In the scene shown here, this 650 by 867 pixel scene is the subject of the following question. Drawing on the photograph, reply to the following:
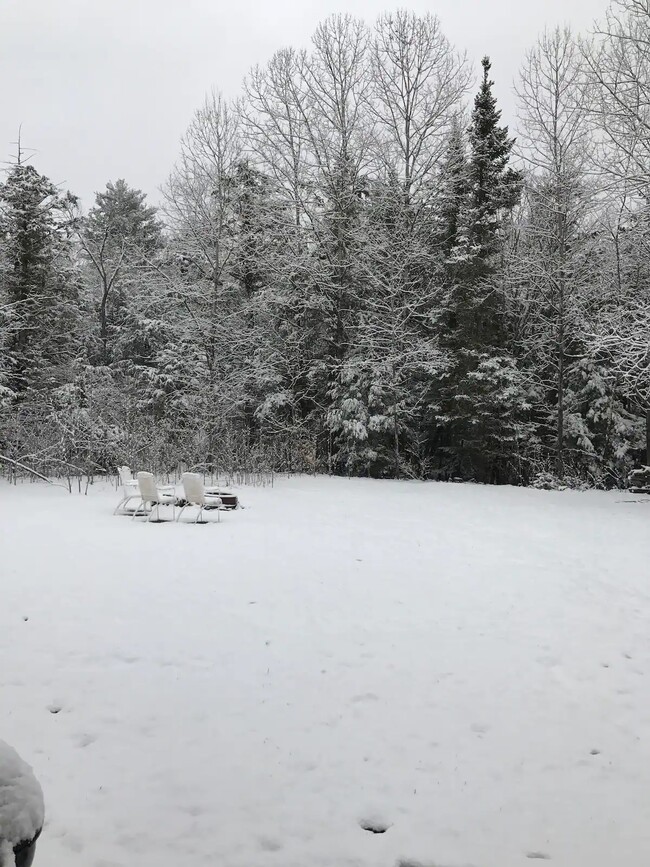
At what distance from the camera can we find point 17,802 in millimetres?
1611

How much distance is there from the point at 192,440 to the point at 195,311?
514cm

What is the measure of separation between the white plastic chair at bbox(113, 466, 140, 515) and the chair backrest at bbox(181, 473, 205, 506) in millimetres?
931

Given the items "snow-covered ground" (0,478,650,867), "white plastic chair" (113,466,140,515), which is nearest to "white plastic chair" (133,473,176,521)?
"white plastic chair" (113,466,140,515)

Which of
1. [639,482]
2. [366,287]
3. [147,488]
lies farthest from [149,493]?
[639,482]

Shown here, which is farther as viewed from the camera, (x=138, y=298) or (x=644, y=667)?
(x=138, y=298)

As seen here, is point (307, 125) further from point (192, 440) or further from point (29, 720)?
point (29, 720)

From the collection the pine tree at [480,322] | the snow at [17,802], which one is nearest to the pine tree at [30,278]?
the pine tree at [480,322]

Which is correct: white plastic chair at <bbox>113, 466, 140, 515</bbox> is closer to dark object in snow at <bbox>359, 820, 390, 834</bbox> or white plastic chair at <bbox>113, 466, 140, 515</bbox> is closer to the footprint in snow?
the footprint in snow

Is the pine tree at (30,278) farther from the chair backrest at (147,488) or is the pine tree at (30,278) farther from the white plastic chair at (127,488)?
the chair backrest at (147,488)

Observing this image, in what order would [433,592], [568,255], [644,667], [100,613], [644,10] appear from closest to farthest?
[644,667] → [100,613] → [433,592] → [644,10] → [568,255]

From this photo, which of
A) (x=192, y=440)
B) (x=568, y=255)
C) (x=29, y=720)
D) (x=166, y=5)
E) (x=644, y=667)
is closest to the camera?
(x=29, y=720)

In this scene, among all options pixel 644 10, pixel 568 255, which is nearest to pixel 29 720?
pixel 644 10

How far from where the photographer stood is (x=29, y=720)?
3537mm

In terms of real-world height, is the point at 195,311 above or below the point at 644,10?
below
